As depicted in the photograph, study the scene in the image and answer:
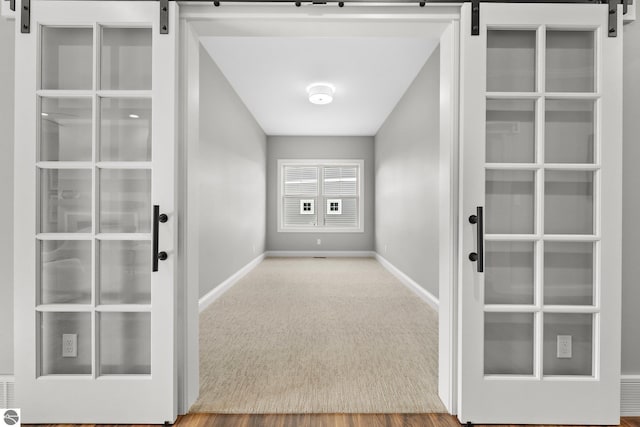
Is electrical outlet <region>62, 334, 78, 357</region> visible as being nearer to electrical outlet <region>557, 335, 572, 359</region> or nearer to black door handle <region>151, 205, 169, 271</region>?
black door handle <region>151, 205, 169, 271</region>

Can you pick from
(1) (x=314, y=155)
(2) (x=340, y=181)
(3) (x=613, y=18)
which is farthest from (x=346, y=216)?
(3) (x=613, y=18)

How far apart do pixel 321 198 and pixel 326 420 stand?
6352 mm

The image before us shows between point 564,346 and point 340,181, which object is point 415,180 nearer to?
point 564,346

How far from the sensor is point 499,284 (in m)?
1.73

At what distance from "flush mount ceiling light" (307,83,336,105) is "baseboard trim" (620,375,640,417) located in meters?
4.09

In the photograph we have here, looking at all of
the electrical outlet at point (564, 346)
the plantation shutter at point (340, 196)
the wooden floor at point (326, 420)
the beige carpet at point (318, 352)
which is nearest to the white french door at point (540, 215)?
the electrical outlet at point (564, 346)

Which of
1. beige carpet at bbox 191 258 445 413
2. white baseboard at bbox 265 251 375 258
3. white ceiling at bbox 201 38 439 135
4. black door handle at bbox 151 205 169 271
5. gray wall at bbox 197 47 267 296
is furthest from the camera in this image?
white baseboard at bbox 265 251 375 258

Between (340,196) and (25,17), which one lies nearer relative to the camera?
(25,17)

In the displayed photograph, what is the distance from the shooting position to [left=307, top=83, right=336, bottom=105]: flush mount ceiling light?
15.2ft

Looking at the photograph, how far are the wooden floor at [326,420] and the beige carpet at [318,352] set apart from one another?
0.16 feet

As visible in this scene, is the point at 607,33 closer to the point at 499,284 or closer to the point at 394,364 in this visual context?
the point at 499,284

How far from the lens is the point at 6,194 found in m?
1.77

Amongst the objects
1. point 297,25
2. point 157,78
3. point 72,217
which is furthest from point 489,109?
point 72,217

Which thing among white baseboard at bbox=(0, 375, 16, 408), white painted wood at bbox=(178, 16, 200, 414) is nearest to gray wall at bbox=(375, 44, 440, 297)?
white painted wood at bbox=(178, 16, 200, 414)
